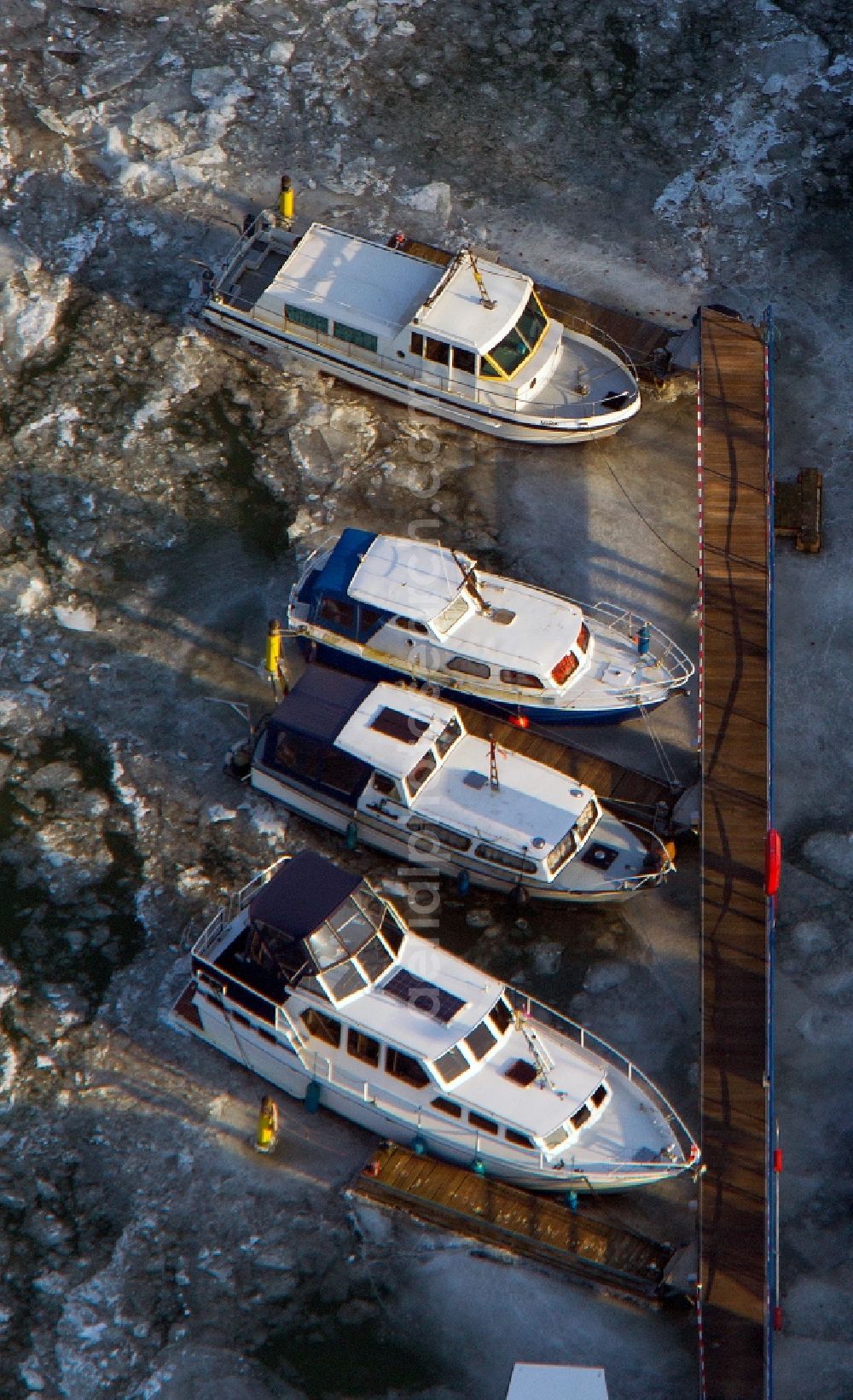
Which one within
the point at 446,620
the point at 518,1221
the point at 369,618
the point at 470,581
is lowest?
the point at 518,1221

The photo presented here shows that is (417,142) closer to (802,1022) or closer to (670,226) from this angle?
(670,226)

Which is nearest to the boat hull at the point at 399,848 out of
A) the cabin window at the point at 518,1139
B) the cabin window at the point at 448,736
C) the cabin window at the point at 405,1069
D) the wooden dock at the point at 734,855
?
the cabin window at the point at 448,736

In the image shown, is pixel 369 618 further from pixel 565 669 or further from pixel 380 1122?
pixel 380 1122

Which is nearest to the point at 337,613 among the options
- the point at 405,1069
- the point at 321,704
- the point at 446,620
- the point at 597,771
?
the point at 446,620

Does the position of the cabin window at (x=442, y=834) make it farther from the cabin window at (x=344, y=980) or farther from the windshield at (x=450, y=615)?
the windshield at (x=450, y=615)

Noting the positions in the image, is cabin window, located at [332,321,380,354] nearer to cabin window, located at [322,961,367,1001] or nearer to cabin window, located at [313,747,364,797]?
cabin window, located at [313,747,364,797]
